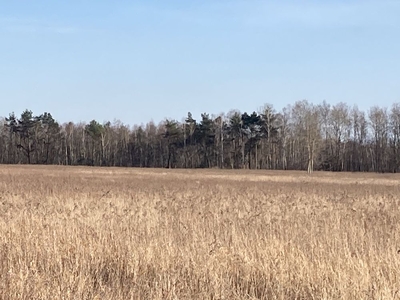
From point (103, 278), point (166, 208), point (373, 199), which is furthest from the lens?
point (373, 199)

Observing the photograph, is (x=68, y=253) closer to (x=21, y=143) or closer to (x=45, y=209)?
(x=45, y=209)

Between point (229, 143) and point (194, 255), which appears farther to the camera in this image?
point (229, 143)

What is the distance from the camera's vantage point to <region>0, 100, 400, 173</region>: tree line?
82.0 metres

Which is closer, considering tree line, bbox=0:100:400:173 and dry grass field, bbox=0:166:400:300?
dry grass field, bbox=0:166:400:300

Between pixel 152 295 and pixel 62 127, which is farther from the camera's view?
pixel 62 127

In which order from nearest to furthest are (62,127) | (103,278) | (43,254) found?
1. (103,278)
2. (43,254)
3. (62,127)

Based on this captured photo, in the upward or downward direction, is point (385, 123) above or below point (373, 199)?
above

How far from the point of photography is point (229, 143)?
287 ft

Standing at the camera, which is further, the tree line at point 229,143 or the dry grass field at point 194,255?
the tree line at point 229,143

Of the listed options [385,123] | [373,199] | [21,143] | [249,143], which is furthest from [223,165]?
[373,199]

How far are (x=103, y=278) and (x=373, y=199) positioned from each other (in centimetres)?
1151

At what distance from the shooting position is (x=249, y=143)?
85000mm

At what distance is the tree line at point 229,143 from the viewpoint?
82000 mm

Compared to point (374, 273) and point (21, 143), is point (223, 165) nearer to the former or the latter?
point (21, 143)
